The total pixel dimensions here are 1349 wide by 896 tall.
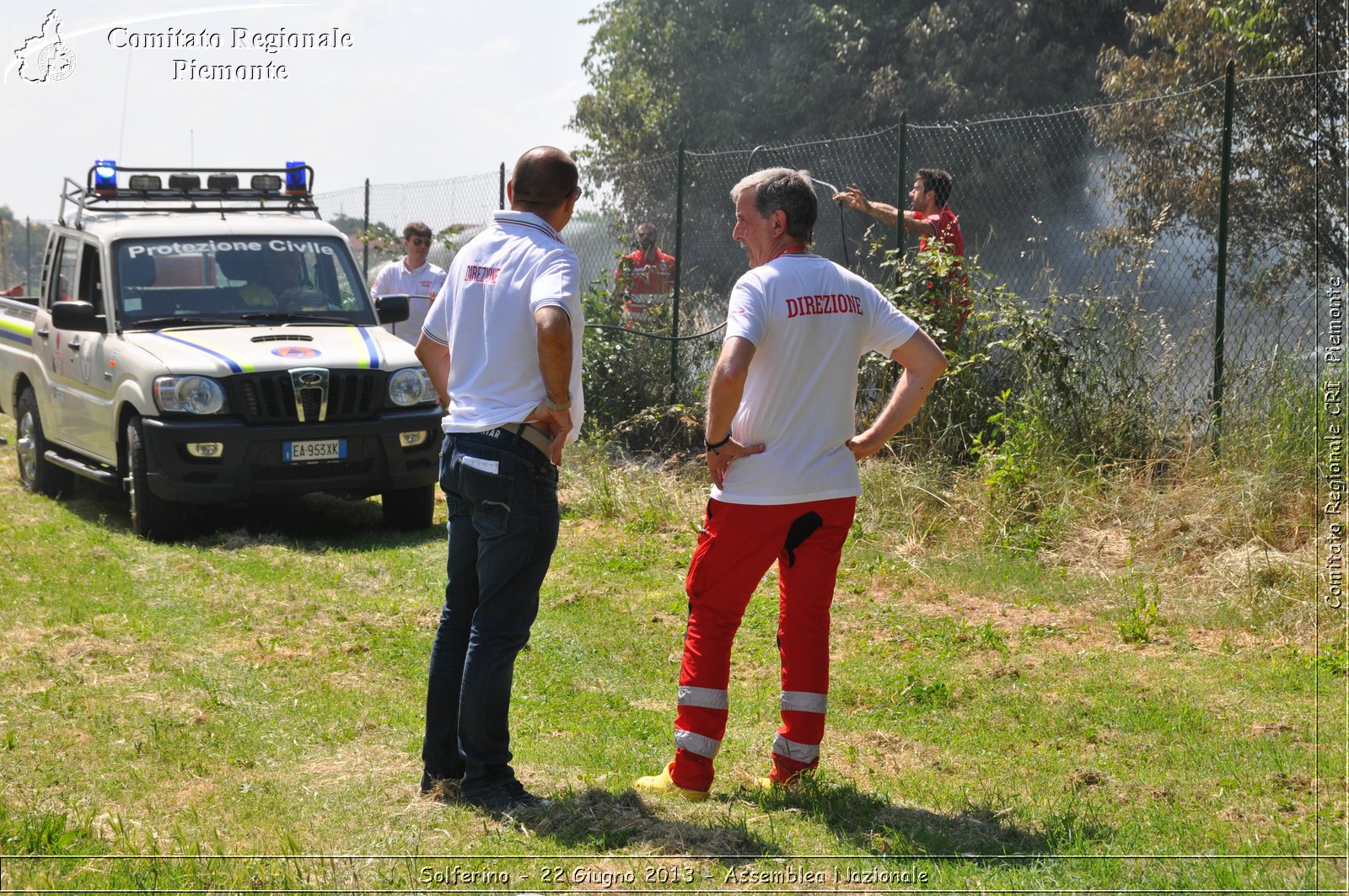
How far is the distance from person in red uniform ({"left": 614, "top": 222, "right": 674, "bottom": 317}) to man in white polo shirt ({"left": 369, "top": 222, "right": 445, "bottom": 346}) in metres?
1.65

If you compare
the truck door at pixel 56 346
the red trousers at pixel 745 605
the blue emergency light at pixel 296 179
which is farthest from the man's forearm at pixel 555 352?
the blue emergency light at pixel 296 179

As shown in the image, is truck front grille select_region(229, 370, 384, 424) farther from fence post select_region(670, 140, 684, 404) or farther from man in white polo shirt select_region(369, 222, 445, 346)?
fence post select_region(670, 140, 684, 404)

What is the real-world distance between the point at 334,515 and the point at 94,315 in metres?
2.10

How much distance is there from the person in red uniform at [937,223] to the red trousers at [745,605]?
15.6 feet

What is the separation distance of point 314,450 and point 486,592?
4.54m

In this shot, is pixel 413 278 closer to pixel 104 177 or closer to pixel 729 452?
pixel 104 177

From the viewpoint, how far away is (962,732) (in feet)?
16.5

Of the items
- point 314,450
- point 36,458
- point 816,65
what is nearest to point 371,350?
point 314,450

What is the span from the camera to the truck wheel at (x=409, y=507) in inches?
344

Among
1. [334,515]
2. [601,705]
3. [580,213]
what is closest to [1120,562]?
[601,705]

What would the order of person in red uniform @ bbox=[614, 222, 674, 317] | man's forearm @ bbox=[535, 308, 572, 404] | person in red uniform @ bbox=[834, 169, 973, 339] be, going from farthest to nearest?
person in red uniform @ bbox=[614, 222, 674, 317] < person in red uniform @ bbox=[834, 169, 973, 339] < man's forearm @ bbox=[535, 308, 572, 404]

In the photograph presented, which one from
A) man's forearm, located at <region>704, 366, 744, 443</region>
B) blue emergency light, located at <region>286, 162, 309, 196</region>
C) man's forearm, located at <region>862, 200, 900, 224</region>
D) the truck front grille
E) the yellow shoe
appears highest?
blue emergency light, located at <region>286, 162, 309, 196</region>

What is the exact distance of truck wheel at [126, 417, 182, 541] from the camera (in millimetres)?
8148

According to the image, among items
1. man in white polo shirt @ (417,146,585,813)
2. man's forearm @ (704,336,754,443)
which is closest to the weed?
man's forearm @ (704,336,754,443)
